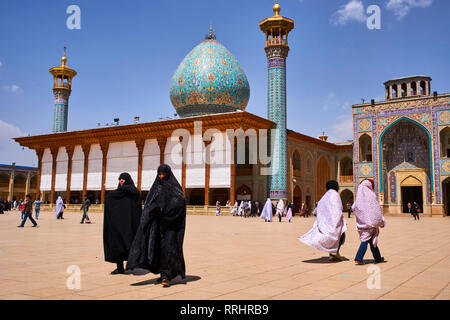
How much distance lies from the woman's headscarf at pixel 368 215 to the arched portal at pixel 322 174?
25.8 meters

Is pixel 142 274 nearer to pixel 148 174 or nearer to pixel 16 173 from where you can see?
pixel 148 174

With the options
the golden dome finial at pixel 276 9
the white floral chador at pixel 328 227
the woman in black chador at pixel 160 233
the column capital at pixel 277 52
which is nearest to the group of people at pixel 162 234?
the woman in black chador at pixel 160 233

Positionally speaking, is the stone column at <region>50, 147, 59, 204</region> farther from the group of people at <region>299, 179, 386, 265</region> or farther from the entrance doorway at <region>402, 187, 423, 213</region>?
the group of people at <region>299, 179, 386, 265</region>

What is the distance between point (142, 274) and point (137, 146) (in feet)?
74.7

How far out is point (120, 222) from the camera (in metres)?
4.72

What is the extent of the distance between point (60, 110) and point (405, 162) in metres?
25.9

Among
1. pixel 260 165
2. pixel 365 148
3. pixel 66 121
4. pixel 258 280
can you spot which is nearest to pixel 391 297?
pixel 258 280

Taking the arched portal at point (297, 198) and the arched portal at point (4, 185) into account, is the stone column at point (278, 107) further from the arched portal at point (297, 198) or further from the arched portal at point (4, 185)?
the arched portal at point (4, 185)

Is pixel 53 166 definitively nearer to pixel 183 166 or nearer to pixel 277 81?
pixel 183 166

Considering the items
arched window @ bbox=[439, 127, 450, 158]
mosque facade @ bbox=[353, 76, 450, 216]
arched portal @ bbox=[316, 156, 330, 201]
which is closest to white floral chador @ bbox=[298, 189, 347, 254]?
mosque facade @ bbox=[353, 76, 450, 216]

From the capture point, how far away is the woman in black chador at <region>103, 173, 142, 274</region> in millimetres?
4637

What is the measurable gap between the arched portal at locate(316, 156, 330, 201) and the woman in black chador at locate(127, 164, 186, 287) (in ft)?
90.7

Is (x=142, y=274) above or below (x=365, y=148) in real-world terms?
below
